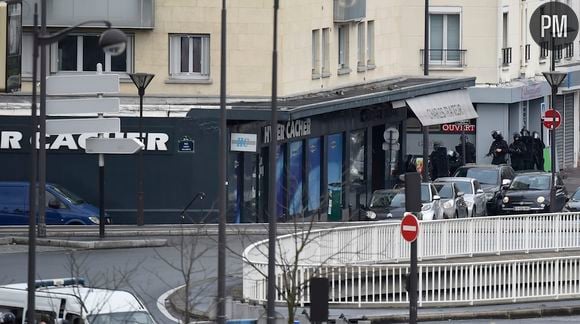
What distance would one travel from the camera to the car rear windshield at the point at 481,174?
164 feet

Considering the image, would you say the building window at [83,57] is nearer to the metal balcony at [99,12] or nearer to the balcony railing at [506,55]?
the metal balcony at [99,12]

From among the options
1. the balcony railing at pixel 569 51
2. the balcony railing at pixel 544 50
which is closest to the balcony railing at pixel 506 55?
the balcony railing at pixel 544 50

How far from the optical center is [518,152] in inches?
2392

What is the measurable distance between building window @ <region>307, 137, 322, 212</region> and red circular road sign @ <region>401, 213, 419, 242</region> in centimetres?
2124

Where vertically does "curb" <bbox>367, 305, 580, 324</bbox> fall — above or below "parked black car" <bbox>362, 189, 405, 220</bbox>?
below

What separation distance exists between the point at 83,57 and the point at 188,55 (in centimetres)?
285

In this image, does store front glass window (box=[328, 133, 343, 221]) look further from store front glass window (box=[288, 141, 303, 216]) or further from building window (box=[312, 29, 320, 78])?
building window (box=[312, 29, 320, 78])

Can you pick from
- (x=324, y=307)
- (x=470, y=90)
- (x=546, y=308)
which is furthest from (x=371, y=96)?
(x=324, y=307)

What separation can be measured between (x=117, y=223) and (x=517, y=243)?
13.8 m

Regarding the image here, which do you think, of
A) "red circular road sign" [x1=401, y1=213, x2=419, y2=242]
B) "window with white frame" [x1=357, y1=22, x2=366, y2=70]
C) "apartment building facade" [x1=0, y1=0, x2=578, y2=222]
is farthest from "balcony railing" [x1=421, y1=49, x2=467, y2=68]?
"red circular road sign" [x1=401, y1=213, x2=419, y2=242]

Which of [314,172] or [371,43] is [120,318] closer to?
[314,172]

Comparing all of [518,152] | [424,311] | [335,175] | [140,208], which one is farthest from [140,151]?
[518,152]

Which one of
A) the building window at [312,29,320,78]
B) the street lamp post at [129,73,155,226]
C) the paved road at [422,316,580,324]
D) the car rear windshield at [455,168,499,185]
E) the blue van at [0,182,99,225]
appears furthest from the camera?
the car rear windshield at [455,168,499,185]

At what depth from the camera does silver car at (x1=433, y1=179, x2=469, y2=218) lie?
42.7 m
